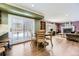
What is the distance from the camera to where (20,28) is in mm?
2852

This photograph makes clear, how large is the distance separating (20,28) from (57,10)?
1149 mm

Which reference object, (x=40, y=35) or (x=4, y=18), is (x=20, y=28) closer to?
(x=4, y=18)

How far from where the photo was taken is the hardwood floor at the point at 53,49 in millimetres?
2774

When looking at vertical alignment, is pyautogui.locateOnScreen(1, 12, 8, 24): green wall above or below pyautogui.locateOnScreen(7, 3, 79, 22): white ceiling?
below

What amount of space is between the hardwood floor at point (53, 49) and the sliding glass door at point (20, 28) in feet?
0.58

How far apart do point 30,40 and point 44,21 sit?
0.68 m

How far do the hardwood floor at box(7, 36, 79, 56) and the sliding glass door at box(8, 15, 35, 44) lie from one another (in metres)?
0.18

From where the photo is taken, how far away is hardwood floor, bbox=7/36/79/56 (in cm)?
277

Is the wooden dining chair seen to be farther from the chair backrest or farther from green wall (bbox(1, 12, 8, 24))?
green wall (bbox(1, 12, 8, 24))

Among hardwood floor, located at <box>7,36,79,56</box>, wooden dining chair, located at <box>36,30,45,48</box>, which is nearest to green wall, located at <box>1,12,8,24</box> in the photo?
hardwood floor, located at <box>7,36,79,56</box>

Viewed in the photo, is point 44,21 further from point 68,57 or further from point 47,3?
point 68,57

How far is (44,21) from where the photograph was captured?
2.93 meters

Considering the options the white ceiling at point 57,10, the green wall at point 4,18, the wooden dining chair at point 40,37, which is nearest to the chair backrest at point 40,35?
the wooden dining chair at point 40,37

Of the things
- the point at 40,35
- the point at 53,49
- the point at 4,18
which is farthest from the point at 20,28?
the point at 53,49
